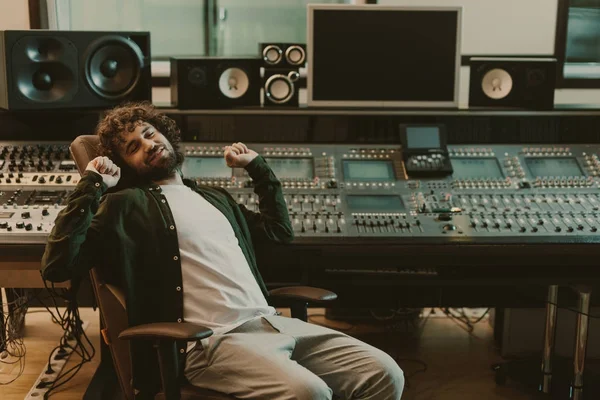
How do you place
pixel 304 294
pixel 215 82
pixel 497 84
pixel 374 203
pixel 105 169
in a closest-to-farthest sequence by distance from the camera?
pixel 105 169 → pixel 304 294 → pixel 374 203 → pixel 215 82 → pixel 497 84

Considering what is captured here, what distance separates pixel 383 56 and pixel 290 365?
5.14ft

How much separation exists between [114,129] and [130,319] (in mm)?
587

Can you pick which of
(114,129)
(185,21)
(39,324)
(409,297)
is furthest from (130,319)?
(185,21)

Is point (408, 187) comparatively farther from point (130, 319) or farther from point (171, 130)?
point (130, 319)

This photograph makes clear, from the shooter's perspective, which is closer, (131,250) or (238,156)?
(131,250)

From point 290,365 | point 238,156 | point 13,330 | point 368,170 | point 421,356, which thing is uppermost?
point 238,156

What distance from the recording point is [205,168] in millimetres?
2861

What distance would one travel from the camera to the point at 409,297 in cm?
318

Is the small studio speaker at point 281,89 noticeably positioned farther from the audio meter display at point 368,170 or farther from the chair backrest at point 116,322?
the chair backrest at point 116,322

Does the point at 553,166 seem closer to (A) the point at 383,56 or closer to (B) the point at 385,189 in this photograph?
(B) the point at 385,189

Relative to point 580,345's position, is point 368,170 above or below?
above

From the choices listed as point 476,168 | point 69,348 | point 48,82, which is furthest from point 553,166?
point 69,348

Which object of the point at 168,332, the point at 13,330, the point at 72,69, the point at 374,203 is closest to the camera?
the point at 168,332

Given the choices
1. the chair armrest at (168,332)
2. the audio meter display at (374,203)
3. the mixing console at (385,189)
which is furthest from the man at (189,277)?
the audio meter display at (374,203)
